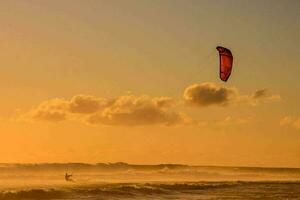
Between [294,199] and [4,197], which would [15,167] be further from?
[294,199]

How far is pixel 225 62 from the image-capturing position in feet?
113

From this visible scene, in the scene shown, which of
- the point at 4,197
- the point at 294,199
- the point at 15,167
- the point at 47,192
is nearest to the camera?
the point at 294,199

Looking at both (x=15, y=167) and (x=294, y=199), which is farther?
(x=15, y=167)

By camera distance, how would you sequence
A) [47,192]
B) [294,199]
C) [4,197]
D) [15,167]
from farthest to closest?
1. [15,167]
2. [47,192]
3. [4,197]
4. [294,199]

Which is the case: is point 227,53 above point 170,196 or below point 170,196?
above

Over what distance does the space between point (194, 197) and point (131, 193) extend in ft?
19.7

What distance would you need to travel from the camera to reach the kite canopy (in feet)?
112

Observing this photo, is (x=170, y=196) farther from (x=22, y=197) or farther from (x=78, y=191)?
(x=22, y=197)

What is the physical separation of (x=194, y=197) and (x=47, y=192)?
10.7 m

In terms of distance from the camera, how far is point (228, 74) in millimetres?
34344

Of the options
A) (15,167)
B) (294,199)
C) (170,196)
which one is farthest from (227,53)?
(15,167)

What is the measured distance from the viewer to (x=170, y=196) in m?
45.1

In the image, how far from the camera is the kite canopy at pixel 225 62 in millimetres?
34281

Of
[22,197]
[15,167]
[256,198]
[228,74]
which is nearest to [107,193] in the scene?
[22,197]
